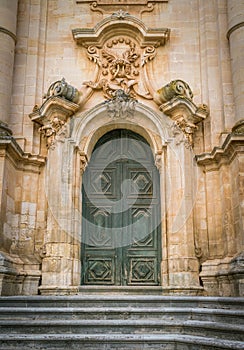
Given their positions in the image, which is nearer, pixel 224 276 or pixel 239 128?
pixel 224 276

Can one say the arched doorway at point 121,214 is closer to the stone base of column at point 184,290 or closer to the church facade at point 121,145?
the church facade at point 121,145

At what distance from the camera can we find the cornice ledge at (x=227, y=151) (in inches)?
316

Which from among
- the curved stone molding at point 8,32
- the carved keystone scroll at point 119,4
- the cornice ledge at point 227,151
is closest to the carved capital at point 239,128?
the cornice ledge at point 227,151

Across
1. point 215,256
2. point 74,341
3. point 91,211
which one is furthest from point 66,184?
point 74,341

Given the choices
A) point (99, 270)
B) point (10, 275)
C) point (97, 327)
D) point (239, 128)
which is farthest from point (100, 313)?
point (239, 128)

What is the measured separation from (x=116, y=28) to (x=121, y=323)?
257 inches

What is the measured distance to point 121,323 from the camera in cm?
601

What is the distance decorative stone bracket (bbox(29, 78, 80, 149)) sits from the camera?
30.1 feet

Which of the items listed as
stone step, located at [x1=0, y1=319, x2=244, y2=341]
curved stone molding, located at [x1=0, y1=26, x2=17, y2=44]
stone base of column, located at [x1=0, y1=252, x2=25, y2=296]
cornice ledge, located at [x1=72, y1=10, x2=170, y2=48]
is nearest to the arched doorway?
stone base of column, located at [x1=0, y1=252, x2=25, y2=296]

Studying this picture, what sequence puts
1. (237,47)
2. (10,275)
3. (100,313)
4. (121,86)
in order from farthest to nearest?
(121,86)
(237,47)
(10,275)
(100,313)

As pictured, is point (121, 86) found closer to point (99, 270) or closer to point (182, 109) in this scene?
point (182, 109)

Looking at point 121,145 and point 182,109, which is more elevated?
point 182,109

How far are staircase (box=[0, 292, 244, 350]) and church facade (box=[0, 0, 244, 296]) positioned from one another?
148cm

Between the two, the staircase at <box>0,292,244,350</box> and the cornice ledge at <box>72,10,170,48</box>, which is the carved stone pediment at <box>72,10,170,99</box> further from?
the staircase at <box>0,292,244,350</box>
